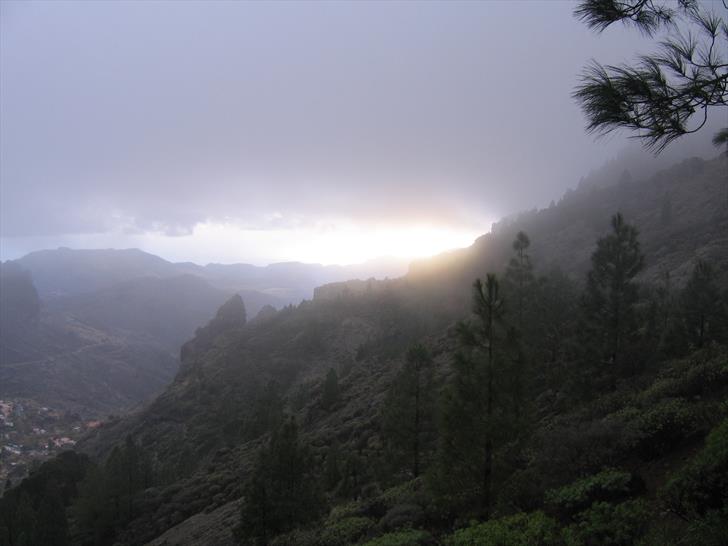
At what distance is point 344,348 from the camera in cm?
8838

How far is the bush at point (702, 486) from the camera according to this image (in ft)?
21.9

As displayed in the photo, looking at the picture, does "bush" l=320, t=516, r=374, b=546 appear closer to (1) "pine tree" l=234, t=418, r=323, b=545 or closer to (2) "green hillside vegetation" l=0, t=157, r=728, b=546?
(2) "green hillside vegetation" l=0, t=157, r=728, b=546

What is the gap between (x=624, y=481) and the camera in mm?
8852

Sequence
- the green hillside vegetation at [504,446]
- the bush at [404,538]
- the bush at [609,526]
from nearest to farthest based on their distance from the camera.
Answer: the bush at [609,526], the green hillside vegetation at [504,446], the bush at [404,538]

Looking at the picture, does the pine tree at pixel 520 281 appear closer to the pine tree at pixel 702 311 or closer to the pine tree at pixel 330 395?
the pine tree at pixel 702 311

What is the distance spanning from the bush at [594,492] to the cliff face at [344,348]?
21.1m

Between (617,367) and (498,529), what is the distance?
14.1m

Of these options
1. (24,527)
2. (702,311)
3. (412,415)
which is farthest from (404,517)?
(24,527)

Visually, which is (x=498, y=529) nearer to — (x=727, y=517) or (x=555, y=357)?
(x=727, y=517)

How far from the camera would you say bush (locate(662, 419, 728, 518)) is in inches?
263

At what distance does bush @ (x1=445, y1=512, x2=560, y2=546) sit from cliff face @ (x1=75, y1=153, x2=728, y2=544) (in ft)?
63.4

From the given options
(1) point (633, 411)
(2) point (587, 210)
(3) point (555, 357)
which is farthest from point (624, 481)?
(2) point (587, 210)

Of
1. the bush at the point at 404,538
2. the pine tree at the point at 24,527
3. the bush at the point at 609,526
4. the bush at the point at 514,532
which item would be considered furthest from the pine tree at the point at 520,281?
the pine tree at the point at 24,527

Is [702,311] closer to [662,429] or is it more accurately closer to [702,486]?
[662,429]
